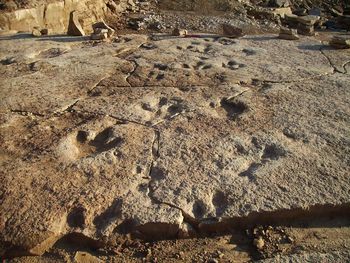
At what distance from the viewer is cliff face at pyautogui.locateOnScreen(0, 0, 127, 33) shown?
459cm

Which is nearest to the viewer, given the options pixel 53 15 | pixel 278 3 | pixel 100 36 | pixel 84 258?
pixel 84 258

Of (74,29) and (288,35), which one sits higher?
(288,35)

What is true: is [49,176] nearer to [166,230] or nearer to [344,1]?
[166,230]

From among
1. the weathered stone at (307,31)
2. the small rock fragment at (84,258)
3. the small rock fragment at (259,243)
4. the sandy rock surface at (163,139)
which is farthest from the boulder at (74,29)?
the small rock fragment at (259,243)

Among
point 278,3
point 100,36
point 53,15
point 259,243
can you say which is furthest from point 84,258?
point 278,3

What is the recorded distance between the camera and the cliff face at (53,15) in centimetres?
459

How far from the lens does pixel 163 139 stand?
2.34m

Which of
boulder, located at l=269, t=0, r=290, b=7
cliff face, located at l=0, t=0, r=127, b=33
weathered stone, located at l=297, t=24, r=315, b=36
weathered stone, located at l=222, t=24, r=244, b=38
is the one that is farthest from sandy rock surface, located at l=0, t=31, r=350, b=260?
boulder, located at l=269, t=0, r=290, b=7

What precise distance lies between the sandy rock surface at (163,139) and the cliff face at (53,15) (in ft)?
4.04

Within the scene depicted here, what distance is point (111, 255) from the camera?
1786 millimetres

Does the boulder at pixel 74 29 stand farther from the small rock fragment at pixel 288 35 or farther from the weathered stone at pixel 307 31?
the weathered stone at pixel 307 31

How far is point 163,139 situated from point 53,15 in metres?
3.30

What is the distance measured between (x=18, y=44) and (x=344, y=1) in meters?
6.35

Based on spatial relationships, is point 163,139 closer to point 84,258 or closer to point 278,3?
point 84,258
